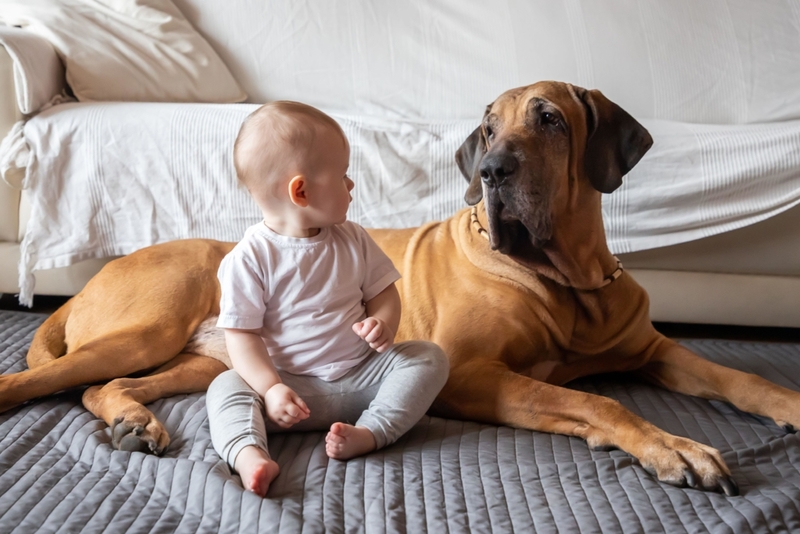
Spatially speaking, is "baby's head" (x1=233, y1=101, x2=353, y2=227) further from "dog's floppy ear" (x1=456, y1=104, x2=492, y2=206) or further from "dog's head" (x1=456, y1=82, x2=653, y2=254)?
"dog's floppy ear" (x1=456, y1=104, x2=492, y2=206)

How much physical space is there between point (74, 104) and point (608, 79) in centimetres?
223

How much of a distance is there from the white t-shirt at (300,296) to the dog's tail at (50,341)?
698mm

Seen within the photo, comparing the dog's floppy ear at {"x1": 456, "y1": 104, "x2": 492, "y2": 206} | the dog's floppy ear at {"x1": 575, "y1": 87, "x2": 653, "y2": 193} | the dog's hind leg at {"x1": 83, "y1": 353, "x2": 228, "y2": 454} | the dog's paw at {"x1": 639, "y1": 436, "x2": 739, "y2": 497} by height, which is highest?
the dog's floppy ear at {"x1": 575, "y1": 87, "x2": 653, "y2": 193}

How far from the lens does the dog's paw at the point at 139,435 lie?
58.2 inches

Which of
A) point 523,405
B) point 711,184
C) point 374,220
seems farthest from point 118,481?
point 711,184

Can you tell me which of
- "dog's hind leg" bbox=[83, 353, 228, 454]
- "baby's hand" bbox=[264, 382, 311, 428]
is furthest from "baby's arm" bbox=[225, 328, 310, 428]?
"dog's hind leg" bbox=[83, 353, 228, 454]

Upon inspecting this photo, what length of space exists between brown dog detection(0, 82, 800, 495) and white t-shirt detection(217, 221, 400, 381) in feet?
1.05

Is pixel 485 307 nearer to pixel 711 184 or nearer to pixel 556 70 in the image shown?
pixel 711 184

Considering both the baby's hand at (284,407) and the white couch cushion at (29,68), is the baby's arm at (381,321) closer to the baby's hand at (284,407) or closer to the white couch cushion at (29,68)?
the baby's hand at (284,407)

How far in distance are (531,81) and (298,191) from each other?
2.01 metres

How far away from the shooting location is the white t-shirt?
59.8 inches

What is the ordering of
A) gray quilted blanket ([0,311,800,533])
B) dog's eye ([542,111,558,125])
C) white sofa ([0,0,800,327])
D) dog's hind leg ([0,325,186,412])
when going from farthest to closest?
1. white sofa ([0,0,800,327])
2. dog's eye ([542,111,558,125])
3. dog's hind leg ([0,325,186,412])
4. gray quilted blanket ([0,311,800,533])

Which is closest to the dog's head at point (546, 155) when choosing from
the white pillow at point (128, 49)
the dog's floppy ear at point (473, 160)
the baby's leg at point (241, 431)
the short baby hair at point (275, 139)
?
the dog's floppy ear at point (473, 160)

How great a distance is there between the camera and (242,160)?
58.0 inches
